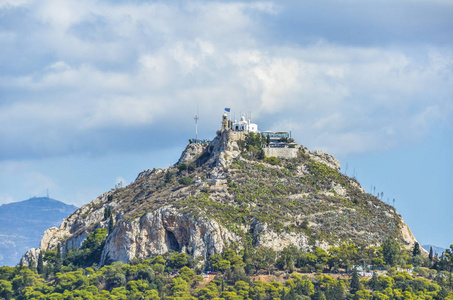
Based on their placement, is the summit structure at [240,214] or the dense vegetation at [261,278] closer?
the dense vegetation at [261,278]

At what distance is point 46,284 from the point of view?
177 m

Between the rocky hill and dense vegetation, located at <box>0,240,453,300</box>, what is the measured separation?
12.2 feet

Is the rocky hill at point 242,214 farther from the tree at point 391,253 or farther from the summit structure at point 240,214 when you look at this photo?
the tree at point 391,253

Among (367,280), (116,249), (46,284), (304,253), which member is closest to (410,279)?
(367,280)

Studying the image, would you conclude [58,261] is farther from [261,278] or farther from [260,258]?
[261,278]

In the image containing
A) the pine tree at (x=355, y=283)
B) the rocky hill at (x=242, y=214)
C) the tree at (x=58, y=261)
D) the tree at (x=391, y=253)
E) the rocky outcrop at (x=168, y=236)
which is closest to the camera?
the pine tree at (x=355, y=283)

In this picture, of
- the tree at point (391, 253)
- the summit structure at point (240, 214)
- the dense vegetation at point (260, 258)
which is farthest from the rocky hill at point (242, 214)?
the tree at point (391, 253)

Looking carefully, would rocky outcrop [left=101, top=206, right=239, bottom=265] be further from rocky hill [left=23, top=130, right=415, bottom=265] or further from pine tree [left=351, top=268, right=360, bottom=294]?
pine tree [left=351, top=268, right=360, bottom=294]

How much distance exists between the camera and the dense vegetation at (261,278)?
160125 millimetres

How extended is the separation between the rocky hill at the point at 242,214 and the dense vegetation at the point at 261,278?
147 inches

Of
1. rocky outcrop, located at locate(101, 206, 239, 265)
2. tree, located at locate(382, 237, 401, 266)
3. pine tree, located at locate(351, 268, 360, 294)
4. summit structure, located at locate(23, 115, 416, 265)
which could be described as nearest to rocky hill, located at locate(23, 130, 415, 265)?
rocky outcrop, located at locate(101, 206, 239, 265)

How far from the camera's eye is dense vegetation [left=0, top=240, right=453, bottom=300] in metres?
160

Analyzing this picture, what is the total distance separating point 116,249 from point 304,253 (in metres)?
39.7

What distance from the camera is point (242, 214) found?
17875 cm
